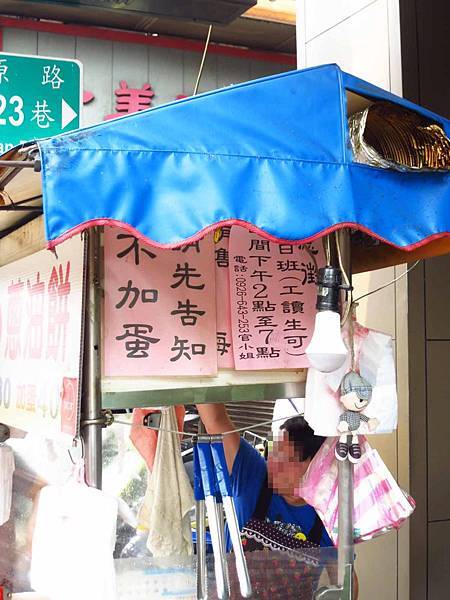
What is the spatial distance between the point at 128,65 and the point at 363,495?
20.6 ft

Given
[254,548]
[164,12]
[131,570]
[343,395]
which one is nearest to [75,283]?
[343,395]

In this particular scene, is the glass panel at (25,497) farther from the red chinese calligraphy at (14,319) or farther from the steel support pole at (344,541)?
the steel support pole at (344,541)

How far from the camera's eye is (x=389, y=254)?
3492 mm

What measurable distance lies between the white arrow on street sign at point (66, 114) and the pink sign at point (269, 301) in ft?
7.51

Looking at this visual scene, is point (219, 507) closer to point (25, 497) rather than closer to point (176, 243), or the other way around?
point (176, 243)

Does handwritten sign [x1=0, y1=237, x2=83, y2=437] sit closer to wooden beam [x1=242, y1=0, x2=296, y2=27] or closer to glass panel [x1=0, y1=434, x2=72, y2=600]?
glass panel [x1=0, y1=434, x2=72, y2=600]

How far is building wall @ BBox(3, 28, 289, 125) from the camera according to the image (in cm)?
791

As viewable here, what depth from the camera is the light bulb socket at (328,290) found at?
2.78m

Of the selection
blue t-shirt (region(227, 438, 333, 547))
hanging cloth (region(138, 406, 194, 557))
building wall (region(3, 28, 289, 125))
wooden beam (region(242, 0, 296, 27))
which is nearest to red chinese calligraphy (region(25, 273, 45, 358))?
hanging cloth (region(138, 406, 194, 557))

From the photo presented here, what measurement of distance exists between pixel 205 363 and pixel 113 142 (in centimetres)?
96

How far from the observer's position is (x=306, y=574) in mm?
3363

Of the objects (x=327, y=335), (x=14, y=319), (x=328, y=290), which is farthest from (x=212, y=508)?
(x=14, y=319)

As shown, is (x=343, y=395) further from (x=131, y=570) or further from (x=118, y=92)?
(x=118, y=92)

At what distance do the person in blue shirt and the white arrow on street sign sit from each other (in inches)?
90.6
